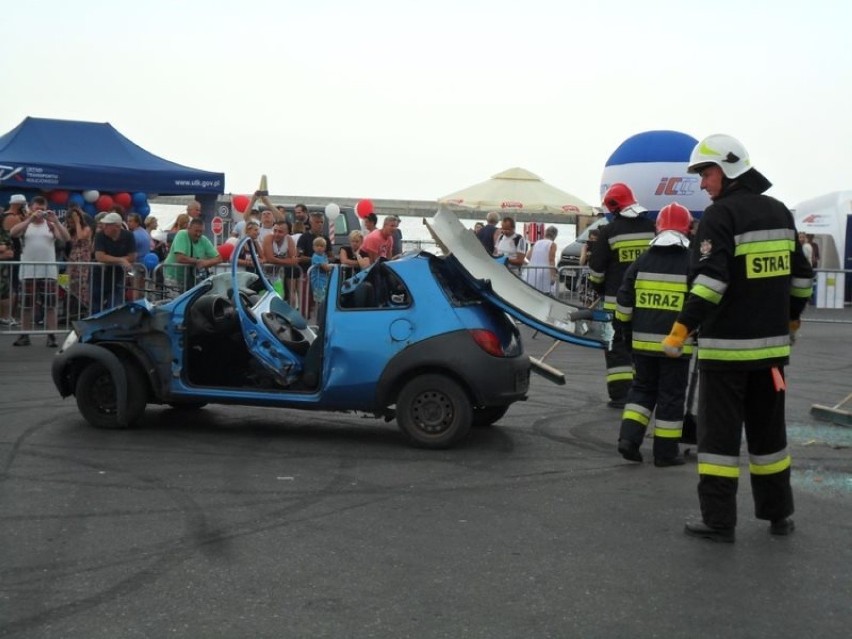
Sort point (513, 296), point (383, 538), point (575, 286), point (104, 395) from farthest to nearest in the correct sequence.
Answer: point (575, 286) → point (104, 395) → point (513, 296) → point (383, 538)

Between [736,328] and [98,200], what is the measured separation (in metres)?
19.0

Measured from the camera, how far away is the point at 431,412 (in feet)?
29.5

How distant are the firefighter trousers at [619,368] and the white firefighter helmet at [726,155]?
381 cm

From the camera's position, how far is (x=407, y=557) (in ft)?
19.8

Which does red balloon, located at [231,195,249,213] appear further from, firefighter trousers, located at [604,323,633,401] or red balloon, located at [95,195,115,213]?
firefighter trousers, located at [604,323,633,401]

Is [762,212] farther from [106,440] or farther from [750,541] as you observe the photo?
[106,440]

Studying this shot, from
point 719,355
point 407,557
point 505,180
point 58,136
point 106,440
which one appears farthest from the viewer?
point 505,180

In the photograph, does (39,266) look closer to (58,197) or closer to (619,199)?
(58,197)

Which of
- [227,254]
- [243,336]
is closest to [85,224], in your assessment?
[227,254]

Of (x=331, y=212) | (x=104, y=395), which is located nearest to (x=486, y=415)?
(x=104, y=395)

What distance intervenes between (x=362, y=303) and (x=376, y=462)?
4.45ft

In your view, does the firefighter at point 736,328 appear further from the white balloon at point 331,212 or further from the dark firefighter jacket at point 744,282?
the white balloon at point 331,212

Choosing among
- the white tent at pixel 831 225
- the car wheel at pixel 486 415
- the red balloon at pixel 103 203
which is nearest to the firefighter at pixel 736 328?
the car wheel at pixel 486 415

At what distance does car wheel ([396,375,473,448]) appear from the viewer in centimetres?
891
